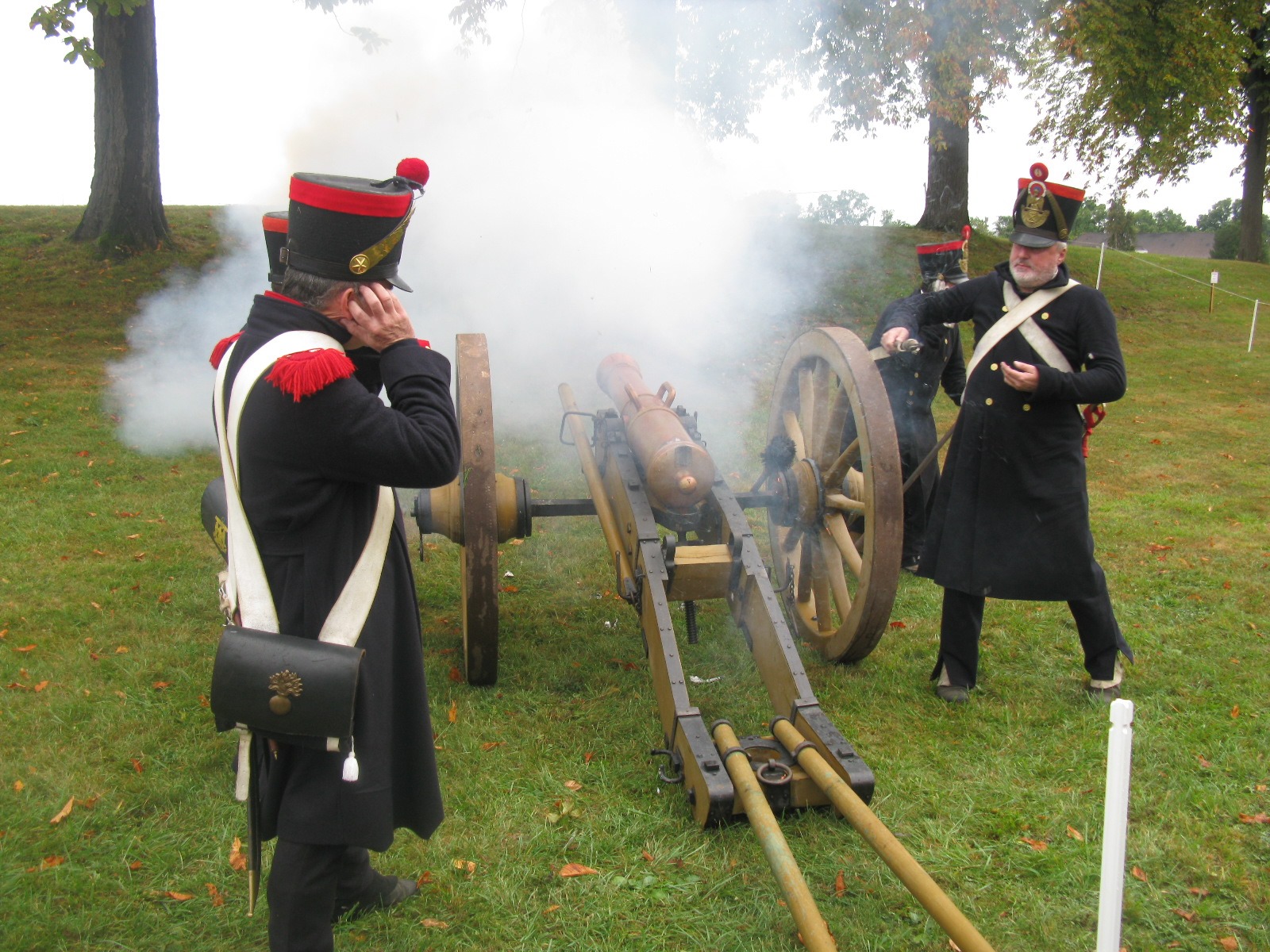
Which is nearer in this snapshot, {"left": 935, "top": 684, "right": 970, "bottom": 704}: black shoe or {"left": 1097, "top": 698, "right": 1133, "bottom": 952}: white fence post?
{"left": 1097, "top": 698, "right": 1133, "bottom": 952}: white fence post

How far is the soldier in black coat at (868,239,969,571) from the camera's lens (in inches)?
197

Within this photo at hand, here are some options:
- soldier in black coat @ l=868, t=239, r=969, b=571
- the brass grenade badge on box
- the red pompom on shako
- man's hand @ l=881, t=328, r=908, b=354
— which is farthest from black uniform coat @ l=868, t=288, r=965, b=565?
the brass grenade badge on box

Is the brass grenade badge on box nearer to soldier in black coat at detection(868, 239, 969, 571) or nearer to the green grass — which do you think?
the green grass

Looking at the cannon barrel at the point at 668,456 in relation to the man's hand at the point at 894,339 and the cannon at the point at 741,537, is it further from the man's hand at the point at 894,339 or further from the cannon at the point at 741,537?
the man's hand at the point at 894,339

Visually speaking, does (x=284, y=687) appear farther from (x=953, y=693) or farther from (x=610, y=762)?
(x=953, y=693)

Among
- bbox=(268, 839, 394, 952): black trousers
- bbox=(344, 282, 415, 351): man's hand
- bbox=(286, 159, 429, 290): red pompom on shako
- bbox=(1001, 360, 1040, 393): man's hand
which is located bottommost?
bbox=(268, 839, 394, 952): black trousers

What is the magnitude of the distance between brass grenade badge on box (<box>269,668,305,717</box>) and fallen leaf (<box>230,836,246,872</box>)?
111 cm

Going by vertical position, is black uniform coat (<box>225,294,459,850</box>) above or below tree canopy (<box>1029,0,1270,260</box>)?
below

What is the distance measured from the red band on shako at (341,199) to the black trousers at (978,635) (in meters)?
2.58

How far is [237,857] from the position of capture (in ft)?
8.63

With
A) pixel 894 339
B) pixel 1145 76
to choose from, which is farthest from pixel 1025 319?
pixel 1145 76

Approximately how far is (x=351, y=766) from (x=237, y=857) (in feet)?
3.55

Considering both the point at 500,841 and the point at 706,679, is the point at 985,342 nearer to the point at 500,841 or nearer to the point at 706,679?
the point at 706,679

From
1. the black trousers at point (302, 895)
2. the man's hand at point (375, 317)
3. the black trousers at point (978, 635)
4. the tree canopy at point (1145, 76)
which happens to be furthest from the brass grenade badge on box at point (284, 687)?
the tree canopy at point (1145, 76)
